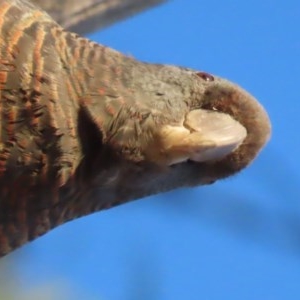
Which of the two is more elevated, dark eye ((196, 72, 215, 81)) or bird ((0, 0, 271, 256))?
dark eye ((196, 72, 215, 81))

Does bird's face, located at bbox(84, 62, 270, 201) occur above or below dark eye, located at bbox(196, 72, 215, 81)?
below

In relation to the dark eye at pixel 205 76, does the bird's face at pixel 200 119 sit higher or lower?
lower

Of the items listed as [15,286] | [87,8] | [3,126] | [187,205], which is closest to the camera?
[3,126]

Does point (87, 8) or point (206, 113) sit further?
point (87, 8)

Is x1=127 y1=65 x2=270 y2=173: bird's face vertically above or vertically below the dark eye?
below

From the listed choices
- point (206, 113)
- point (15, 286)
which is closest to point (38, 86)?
point (206, 113)

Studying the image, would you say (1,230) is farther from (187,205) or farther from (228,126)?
(187,205)

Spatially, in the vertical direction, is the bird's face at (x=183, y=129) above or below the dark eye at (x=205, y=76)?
below

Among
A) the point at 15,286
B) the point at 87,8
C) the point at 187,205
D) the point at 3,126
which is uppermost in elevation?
the point at 3,126
